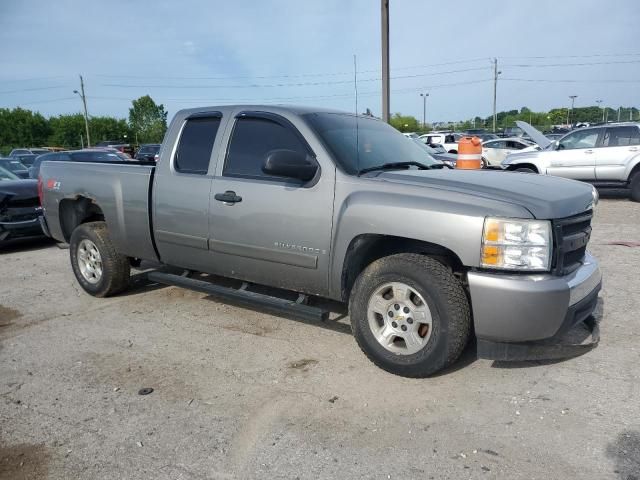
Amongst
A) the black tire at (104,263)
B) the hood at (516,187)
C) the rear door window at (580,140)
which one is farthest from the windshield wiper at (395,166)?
the rear door window at (580,140)

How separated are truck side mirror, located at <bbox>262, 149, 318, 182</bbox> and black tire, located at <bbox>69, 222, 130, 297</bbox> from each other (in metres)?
2.45

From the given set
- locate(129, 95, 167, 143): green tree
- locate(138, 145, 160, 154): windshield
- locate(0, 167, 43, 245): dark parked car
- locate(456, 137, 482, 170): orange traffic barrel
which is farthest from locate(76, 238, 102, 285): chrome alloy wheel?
locate(129, 95, 167, 143): green tree

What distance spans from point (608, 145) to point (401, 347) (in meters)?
11.3

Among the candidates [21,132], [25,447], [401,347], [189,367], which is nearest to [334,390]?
[401,347]

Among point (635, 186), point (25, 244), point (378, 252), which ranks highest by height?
point (378, 252)

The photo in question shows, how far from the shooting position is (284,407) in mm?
3291

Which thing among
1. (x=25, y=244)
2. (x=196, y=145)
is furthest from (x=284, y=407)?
(x=25, y=244)

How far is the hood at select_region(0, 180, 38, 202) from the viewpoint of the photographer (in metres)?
8.34

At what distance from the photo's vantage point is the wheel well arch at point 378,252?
352 centimetres

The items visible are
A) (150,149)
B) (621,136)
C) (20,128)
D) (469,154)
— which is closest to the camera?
(469,154)

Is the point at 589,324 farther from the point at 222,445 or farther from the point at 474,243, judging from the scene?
the point at 222,445

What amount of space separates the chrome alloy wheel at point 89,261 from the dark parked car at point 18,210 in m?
3.15

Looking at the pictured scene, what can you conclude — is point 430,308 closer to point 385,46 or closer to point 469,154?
point 469,154

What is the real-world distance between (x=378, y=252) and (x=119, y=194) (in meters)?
2.74
